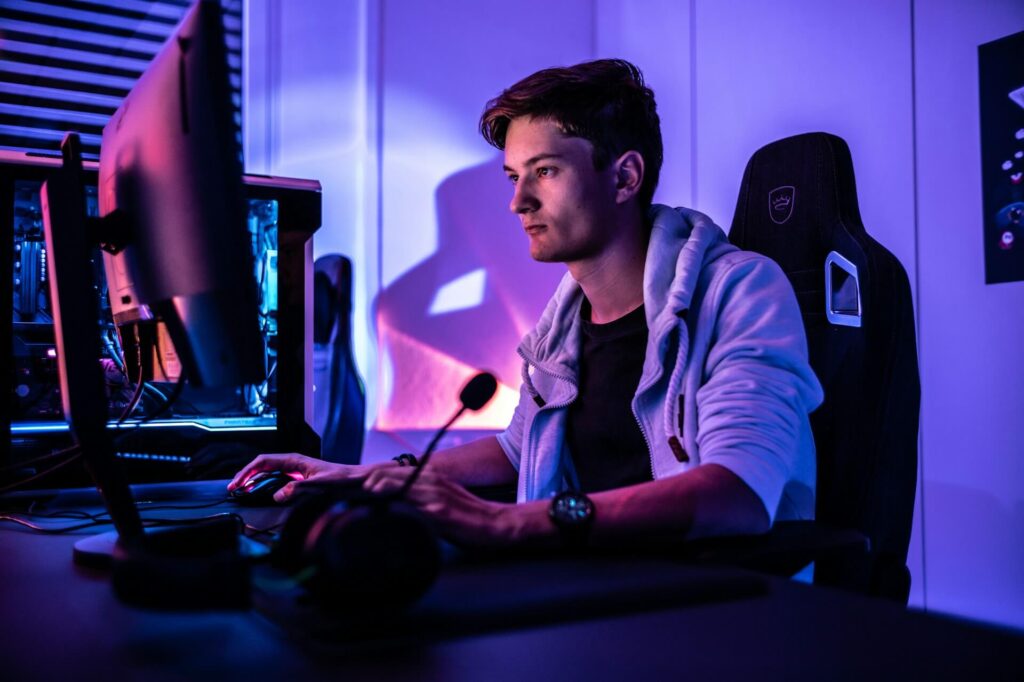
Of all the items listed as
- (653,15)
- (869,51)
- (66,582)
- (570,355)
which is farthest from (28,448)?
(653,15)

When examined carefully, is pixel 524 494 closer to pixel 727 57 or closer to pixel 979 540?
pixel 979 540

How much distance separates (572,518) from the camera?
812mm

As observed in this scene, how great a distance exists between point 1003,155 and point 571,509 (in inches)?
72.0

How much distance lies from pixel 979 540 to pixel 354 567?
6.84ft

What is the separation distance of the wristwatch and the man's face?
796 mm

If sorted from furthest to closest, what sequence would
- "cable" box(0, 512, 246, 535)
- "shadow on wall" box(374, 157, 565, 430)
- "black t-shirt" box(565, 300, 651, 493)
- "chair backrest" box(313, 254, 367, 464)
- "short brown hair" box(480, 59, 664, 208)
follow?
"shadow on wall" box(374, 157, 565, 430), "chair backrest" box(313, 254, 367, 464), "short brown hair" box(480, 59, 664, 208), "black t-shirt" box(565, 300, 651, 493), "cable" box(0, 512, 246, 535)

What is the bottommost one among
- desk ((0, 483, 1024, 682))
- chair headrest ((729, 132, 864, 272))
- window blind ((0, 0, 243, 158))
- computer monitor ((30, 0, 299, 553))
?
desk ((0, 483, 1024, 682))

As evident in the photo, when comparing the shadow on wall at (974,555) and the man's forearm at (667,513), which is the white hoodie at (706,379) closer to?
the man's forearm at (667,513)

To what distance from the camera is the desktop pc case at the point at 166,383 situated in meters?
1.42

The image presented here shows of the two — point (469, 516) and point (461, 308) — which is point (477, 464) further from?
point (461, 308)

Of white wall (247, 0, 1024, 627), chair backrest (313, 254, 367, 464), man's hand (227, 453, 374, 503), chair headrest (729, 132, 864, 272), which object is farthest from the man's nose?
white wall (247, 0, 1024, 627)

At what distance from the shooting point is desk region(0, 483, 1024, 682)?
0.46m

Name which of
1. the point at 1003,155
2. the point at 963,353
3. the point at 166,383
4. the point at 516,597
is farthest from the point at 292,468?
the point at 1003,155

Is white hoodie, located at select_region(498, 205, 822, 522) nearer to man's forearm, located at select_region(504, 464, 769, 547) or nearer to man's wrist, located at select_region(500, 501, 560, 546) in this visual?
man's forearm, located at select_region(504, 464, 769, 547)
